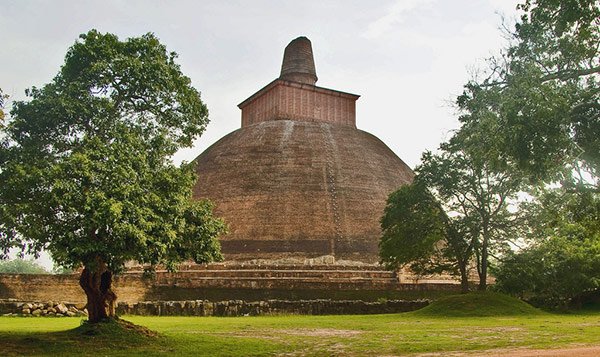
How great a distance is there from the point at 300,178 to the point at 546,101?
2233 cm

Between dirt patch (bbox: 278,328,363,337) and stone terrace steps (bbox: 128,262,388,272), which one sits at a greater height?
stone terrace steps (bbox: 128,262,388,272)

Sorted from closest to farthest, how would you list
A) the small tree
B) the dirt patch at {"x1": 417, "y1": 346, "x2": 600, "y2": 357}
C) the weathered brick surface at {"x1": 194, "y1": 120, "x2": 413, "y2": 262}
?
the dirt patch at {"x1": 417, "y1": 346, "x2": 600, "y2": 357} < the small tree < the weathered brick surface at {"x1": 194, "y1": 120, "x2": 413, "y2": 262}

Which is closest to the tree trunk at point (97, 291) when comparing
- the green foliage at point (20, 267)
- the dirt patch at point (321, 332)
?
the dirt patch at point (321, 332)

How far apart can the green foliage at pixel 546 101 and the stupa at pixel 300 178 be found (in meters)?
18.2

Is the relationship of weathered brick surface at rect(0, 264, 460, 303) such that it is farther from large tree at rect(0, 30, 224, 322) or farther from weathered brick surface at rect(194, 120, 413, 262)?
large tree at rect(0, 30, 224, 322)

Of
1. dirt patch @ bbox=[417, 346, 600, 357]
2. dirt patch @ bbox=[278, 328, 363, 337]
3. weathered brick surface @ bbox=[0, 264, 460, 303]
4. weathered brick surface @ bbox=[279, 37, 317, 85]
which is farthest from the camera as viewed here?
weathered brick surface @ bbox=[279, 37, 317, 85]

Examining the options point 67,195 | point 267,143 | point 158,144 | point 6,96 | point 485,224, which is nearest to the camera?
point 67,195

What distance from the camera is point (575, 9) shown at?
927 cm

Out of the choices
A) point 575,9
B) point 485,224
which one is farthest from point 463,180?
point 575,9

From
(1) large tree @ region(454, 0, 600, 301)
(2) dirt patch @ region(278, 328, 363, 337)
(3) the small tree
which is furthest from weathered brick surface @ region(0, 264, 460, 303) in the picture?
(1) large tree @ region(454, 0, 600, 301)

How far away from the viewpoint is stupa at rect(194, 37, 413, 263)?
28.7m

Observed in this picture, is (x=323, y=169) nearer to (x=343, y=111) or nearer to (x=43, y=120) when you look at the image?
(x=343, y=111)

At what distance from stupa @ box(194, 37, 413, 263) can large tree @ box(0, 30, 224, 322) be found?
52.4ft

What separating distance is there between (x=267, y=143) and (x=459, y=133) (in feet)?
77.3
